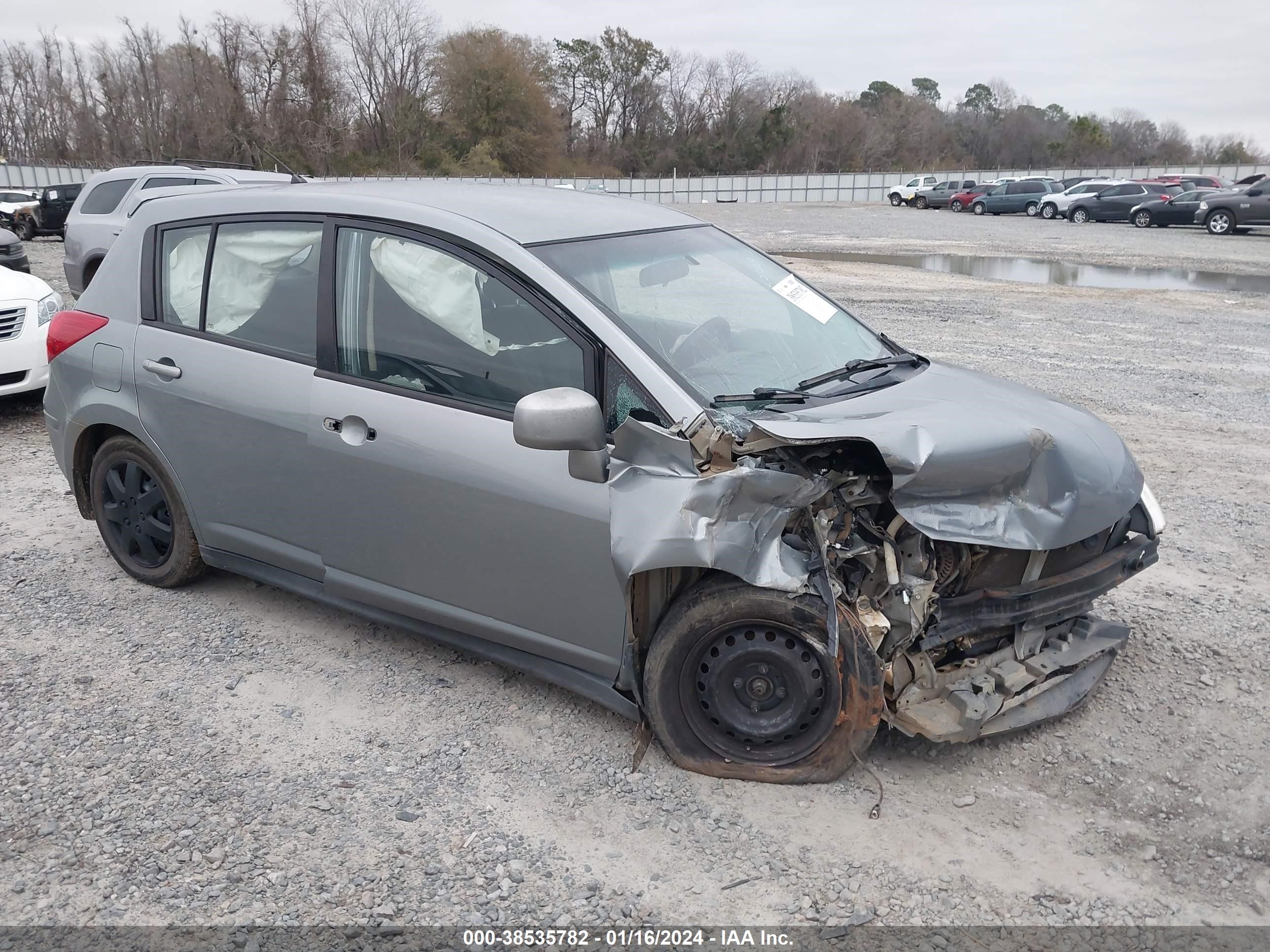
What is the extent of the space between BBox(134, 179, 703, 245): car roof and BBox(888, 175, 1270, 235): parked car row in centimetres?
2871

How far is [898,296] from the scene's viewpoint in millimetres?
14844

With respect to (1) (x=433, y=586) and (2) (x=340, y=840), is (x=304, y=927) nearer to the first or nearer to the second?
(2) (x=340, y=840)

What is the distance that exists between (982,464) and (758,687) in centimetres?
97

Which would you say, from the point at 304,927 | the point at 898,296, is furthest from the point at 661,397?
the point at 898,296

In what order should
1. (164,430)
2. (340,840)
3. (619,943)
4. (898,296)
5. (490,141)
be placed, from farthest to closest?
(490,141), (898,296), (164,430), (340,840), (619,943)

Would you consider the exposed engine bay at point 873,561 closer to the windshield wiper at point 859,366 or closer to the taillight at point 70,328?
the windshield wiper at point 859,366

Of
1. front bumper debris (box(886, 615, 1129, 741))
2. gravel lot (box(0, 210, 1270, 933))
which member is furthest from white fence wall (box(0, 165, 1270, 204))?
front bumper debris (box(886, 615, 1129, 741))

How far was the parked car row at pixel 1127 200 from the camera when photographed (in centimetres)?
2744

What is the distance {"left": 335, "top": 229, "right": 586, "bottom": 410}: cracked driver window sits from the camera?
3279 mm

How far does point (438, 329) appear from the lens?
348cm

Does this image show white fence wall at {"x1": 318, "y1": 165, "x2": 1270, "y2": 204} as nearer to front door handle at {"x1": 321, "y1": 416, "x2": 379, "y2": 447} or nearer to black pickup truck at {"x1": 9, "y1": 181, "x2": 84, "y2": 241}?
black pickup truck at {"x1": 9, "y1": 181, "x2": 84, "y2": 241}

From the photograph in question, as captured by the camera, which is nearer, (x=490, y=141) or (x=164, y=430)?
(x=164, y=430)

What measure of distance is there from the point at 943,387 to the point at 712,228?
141cm

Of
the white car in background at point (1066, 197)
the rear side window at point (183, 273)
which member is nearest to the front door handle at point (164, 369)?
the rear side window at point (183, 273)
